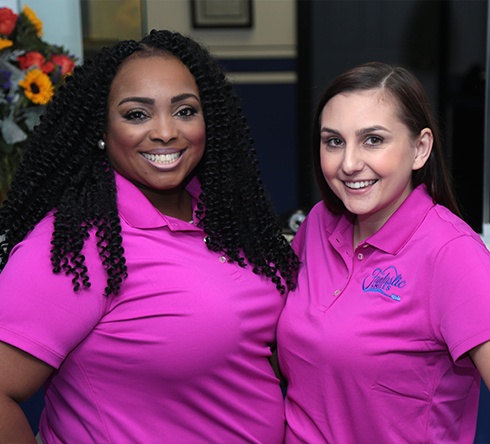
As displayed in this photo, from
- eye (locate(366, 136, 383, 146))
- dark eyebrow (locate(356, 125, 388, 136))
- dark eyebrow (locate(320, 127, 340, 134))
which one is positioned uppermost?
dark eyebrow (locate(356, 125, 388, 136))

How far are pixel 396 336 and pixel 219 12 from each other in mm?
3512

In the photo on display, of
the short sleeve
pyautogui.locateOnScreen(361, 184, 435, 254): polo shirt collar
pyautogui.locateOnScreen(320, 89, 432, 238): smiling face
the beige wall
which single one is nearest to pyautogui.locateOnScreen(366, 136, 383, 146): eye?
pyautogui.locateOnScreen(320, 89, 432, 238): smiling face

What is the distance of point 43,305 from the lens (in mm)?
1243

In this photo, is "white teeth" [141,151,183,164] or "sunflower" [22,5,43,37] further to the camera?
"sunflower" [22,5,43,37]

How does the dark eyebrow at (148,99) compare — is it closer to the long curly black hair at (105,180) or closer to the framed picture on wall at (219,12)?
the long curly black hair at (105,180)

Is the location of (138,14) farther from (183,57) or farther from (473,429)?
(473,429)

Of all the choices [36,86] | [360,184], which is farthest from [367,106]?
[36,86]

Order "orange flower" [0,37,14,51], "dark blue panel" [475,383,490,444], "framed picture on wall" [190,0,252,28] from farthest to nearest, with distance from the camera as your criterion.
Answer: "framed picture on wall" [190,0,252,28] → "orange flower" [0,37,14,51] → "dark blue panel" [475,383,490,444]

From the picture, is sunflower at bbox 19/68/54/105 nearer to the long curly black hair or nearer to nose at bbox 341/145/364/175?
the long curly black hair

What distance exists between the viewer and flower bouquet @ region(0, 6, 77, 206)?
1.98 m

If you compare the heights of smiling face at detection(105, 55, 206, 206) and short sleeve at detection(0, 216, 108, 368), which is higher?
smiling face at detection(105, 55, 206, 206)

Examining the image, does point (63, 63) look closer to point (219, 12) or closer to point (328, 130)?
point (328, 130)

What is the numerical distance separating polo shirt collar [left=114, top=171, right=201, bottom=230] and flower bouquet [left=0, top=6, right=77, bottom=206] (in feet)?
2.16

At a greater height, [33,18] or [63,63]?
[33,18]
